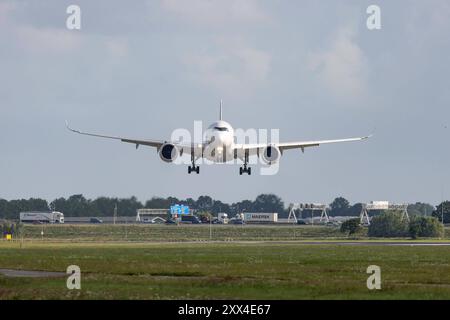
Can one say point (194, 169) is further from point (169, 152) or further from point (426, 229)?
point (426, 229)

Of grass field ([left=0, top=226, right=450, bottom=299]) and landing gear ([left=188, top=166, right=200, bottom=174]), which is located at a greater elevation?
landing gear ([left=188, top=166, right=200, bottom=174])

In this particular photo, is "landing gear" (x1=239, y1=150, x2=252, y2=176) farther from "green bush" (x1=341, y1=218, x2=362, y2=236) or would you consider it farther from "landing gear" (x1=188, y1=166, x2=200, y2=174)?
"green bush" (x1=341, y1=218, x2=362, y2=236)

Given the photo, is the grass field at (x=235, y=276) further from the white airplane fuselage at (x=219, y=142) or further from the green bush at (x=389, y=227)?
the green bush at (x=389, y=227)

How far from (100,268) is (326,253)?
2419 centimetres

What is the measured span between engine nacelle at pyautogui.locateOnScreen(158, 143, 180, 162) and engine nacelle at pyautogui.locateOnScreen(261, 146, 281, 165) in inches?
332

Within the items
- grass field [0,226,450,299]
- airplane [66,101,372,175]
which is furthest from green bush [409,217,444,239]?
grass field [0,226,450,299]

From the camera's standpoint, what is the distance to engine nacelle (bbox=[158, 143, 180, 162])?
3519 inches

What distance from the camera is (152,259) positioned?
65.1 m

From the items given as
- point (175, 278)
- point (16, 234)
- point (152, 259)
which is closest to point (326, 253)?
point (152, 259)

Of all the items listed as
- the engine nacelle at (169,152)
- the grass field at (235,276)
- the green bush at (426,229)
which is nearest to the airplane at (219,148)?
the engine nacelle at (169,152)

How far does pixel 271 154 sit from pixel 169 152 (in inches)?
387

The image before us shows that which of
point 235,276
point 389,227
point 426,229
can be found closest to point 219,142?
point 235,276

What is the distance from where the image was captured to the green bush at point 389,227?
139 m
